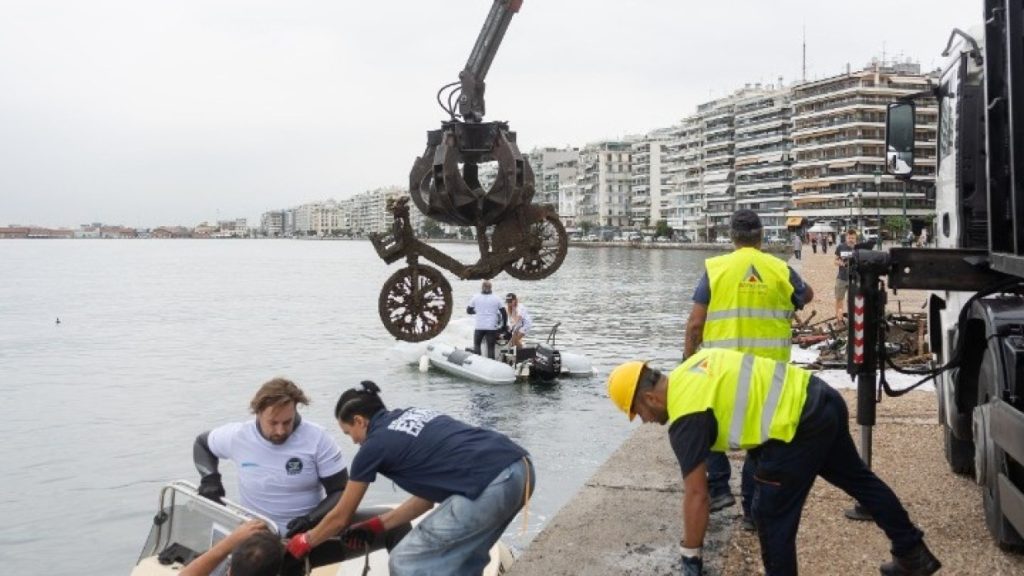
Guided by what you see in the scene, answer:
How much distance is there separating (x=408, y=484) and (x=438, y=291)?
3.47 meters

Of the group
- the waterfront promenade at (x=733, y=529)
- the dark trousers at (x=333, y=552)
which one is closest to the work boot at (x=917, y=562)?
the waterfront promenade at (x=733, y=529)

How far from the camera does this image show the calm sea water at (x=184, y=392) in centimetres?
1450

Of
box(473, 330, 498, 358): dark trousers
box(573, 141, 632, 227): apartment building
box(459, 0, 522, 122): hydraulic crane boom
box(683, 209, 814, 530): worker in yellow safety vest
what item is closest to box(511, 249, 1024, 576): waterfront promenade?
box(683, 209, 814, 530): worker in yellow safety vest

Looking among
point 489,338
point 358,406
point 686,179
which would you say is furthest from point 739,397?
point 686,179

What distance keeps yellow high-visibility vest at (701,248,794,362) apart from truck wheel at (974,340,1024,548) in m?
1.11

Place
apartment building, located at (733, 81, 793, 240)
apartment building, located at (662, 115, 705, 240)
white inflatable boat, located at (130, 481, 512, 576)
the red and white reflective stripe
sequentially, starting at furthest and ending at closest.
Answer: apartment building, located at (662, 115, 705, 240), apartment building, located at (733, 81, 793, 240), the red and white reflective stripe, white inflatable boat, located at (130, 481, 512, 576)

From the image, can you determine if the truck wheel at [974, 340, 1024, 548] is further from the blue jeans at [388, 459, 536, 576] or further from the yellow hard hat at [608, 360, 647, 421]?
the blue jeans at [388, 459, 536, 576]

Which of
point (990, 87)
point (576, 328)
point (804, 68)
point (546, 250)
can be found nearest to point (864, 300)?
point (990, 87)

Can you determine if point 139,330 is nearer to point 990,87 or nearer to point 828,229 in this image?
point 990,87

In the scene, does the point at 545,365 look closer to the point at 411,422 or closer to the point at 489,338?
the point at 489,338

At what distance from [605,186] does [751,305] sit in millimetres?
178885

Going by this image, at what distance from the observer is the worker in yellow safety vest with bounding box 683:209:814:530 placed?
18.6 feet

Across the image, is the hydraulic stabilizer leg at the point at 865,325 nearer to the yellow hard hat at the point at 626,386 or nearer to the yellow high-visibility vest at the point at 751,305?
the yellow high-visibility vest at the point at 751,305

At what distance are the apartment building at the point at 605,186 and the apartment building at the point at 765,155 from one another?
35.0m
